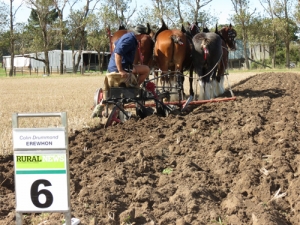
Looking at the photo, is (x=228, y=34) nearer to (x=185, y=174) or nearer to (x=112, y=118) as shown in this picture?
(x=112, y=118)

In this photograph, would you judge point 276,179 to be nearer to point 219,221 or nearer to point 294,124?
point 219,221

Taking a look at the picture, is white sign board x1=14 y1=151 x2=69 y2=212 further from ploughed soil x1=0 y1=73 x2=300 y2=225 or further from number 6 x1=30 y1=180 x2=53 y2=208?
ploughed soil x1=0 y1=73 x2=300 y2=225

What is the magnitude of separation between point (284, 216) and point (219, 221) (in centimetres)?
62

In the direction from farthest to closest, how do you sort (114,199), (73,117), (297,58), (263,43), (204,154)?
(297,58)
(263,43)
(73,117)
(204,154)
(114,199)

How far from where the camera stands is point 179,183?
461 cm

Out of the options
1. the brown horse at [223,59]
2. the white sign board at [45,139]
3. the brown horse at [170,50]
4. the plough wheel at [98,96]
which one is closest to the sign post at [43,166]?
the white sign board at [45,139]

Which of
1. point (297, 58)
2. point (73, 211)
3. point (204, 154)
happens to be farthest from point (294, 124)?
point (297, 58)

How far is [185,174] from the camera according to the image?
484 cm

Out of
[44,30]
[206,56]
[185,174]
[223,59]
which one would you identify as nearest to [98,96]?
[206,56]

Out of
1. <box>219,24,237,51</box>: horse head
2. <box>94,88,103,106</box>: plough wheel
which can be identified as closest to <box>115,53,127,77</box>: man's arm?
<box>94,88,103,106</box>: plough wheel

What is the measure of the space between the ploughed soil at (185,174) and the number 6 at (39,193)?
0.80m

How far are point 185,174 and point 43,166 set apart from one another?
84.8 inches

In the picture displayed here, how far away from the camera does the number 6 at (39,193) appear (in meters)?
2.97

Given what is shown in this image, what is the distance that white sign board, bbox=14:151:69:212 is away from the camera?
2969 millimetres
